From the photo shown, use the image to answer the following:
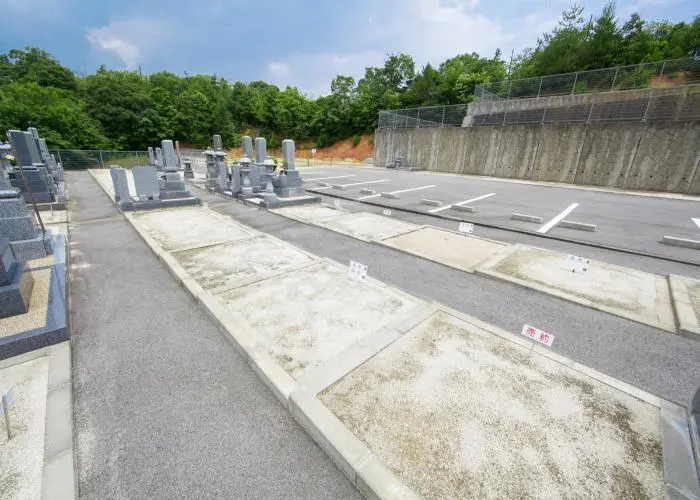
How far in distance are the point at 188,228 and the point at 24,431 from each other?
6.19 meters

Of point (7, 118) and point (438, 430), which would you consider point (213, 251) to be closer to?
point (438, 430)

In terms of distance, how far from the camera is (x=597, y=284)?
192 inches

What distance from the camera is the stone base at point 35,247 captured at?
511 cm

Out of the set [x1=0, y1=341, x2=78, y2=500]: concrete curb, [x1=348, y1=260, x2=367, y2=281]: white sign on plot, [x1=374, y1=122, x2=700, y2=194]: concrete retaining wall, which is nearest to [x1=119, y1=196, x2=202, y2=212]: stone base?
[x1=0, y1=341, x2=78, y2=500]: concrete curb

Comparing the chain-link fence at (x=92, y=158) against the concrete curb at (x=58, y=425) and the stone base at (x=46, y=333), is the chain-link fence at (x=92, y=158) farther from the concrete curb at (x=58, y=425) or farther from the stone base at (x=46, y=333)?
the concrete curb at (x=58, y=425)

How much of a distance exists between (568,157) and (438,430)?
21.3m

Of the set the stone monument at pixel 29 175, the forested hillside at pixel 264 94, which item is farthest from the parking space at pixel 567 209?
the forested hillside at pixel 264 94

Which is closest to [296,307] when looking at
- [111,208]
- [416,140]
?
[111,208]

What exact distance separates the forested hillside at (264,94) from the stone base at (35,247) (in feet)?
103

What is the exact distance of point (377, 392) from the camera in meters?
2.66

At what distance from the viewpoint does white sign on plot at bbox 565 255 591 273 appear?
5059 mm

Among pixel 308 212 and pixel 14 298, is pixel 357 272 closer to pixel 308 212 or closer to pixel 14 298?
pixel 14 298

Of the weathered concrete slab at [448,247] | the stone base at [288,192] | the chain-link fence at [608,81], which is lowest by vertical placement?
the weathered concrete slab at [448,247]

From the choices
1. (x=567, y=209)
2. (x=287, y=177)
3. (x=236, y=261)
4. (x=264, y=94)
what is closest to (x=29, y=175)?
(x=287, y=177)
